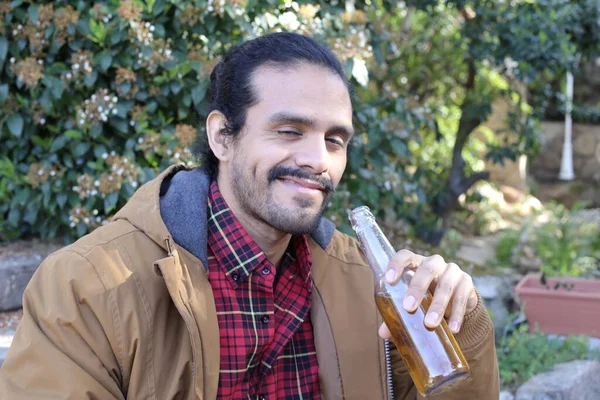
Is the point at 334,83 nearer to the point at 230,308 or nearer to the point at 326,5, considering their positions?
the point at 230,308

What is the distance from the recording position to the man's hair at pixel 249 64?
2.21 metres

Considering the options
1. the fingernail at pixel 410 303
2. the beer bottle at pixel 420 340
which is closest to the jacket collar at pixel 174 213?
the beer bottle at pixel 420 340

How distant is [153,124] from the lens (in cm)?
384

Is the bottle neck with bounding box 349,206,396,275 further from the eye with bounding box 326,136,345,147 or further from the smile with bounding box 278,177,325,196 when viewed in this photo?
the eye with bounding box 326,136,345,147

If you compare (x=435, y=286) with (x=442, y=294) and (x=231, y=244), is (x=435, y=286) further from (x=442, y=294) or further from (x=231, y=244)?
(x=231, y=244)

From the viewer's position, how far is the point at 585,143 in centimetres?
1066

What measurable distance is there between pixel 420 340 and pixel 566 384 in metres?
1.75

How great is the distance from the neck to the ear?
99 mm

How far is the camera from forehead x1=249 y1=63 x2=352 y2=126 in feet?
6.97

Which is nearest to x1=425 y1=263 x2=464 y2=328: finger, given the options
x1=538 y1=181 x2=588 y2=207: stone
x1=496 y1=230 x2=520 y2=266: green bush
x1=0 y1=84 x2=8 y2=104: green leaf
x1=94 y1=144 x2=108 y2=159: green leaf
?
x1=94 y1=144 x2=108 y2=159: green leaf

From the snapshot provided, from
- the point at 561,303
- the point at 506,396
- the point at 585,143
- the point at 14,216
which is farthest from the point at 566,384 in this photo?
the point at 585,143

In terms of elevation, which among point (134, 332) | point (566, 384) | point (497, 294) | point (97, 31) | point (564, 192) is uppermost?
point (97, 31)

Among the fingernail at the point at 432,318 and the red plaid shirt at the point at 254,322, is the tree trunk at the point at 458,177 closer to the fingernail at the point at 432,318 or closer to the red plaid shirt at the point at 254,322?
the red plaid shirt at the point at 254,322

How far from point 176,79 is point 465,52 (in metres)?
2.63
